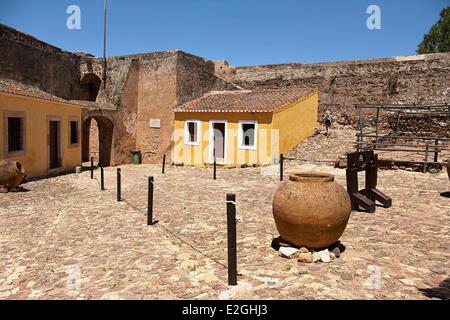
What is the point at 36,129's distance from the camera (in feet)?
49.7

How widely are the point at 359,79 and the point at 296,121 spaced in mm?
6094

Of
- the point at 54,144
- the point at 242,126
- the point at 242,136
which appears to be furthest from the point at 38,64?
the point at 242,136

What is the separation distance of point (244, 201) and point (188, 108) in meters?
11.3

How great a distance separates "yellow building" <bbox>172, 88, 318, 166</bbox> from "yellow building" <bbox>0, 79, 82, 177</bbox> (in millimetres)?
5771

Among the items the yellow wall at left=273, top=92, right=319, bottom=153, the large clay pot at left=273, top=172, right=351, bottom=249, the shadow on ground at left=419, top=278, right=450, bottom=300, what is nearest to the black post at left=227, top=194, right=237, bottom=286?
the large clay pot at left=273, top=172, right=351, bottom=249

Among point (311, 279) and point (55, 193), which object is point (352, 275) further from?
point (55, 193)

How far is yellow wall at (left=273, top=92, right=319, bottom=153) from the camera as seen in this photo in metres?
19.1

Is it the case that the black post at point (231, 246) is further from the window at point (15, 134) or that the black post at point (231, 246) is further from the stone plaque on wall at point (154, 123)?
the stone plaque on wall at point (154, 123)

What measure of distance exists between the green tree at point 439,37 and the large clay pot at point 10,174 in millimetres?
37848

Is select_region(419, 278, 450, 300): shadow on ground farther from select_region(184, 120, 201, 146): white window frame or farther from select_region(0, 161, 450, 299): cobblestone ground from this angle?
select_region(184, 120, 201, 146): white window frame

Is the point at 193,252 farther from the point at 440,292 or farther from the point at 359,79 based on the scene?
the point at 359,79

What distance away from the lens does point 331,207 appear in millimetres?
5793

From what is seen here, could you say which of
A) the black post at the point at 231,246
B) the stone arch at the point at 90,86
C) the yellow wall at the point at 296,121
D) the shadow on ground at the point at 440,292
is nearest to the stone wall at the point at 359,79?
the yellow wall at the point at 296,121
